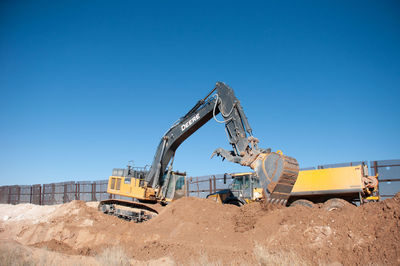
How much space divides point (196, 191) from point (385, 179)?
12.7 metres

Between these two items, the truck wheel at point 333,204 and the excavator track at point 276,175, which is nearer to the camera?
the excavator track at point 276,175

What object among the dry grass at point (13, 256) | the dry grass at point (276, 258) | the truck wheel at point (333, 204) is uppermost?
the truck wheel at point (333, 204)

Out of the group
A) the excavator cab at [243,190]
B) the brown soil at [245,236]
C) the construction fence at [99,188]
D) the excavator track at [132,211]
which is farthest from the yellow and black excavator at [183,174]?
the excavator cab at [243,190]

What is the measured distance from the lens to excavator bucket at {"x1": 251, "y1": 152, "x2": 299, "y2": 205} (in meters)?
8.92

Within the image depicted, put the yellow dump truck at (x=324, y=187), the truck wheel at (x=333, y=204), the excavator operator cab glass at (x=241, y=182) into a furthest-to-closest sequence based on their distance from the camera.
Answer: the excavator operator cab glass at (x=241, y=182)
the yellow dump truck at (x=324, y=187)
the truck wheel at (x=333, y=204)

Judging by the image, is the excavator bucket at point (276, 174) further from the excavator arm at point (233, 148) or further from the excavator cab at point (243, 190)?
the excavator cab at point (243, 190)

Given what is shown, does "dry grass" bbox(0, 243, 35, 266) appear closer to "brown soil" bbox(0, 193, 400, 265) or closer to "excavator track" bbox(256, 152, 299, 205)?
"brown soil" bbox(0, 193, 400, 265)

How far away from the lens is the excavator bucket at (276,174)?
892 cm

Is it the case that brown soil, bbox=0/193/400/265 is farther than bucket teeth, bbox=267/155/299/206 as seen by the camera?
No

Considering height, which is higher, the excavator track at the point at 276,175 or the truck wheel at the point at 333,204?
the excavator track at the point at 276,175

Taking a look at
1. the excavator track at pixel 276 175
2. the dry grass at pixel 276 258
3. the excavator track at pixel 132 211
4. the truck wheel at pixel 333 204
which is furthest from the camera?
the excavator track at pixel 132 211

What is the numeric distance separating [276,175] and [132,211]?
24.0 feet

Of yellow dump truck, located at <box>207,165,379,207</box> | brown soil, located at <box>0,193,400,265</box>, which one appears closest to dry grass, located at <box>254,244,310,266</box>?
brown soil, located at <box>0,193,400,265</box>

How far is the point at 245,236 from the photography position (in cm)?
820
